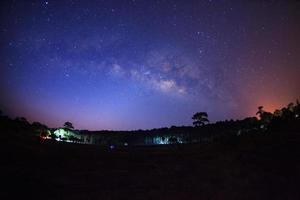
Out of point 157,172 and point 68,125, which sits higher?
point 68,125

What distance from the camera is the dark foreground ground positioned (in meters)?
35.1

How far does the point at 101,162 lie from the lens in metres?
47.4

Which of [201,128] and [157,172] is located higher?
[201,128]

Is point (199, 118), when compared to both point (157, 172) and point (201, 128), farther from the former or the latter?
point (157, 172)

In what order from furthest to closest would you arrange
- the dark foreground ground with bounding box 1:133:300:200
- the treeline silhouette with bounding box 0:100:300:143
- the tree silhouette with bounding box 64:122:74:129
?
1. the tree silhouette with bounding box 64:122:74:129
2. the treeline silhouette with bounding box 0:100:300:143
3. the dark foreground ground with bounding box 1:133:300:200

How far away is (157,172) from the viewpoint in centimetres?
4269

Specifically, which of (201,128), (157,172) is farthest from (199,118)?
(157,172)

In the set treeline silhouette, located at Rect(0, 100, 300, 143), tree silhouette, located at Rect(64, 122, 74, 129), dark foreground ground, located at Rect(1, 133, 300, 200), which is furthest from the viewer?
tree silhouette, located at Rect(64, 122, 74, 129)

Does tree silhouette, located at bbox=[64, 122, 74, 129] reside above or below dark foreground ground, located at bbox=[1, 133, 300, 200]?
above

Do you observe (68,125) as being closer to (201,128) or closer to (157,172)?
(201,128)

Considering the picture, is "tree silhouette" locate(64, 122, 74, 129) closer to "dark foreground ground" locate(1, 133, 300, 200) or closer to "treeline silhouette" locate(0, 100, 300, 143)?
"treeline silhouette" locate(0, 100, 300, 143)

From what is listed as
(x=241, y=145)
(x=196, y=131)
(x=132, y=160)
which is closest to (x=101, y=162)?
(x=132, y=160)

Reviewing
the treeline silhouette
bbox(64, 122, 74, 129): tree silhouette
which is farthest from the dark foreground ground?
bbox(64, 122, 74, 129): tree silhouette

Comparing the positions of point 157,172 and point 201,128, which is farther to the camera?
point 201,128
